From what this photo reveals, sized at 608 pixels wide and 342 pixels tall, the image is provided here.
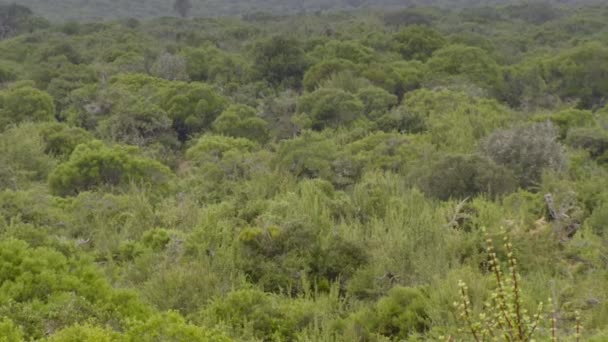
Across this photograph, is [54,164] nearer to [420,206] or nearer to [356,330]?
[420,206]

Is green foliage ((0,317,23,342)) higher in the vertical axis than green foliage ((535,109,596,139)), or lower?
higher

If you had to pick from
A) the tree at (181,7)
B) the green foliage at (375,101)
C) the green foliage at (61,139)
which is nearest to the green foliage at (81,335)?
the green foliage at (61,139)

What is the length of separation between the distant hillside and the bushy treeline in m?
35.9

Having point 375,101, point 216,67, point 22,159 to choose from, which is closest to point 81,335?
point 22,159

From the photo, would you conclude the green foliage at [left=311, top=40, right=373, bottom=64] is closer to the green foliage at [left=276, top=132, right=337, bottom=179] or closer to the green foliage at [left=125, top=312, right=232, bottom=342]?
the green foliage at [left=276, top=132, right=337, bottom=179]

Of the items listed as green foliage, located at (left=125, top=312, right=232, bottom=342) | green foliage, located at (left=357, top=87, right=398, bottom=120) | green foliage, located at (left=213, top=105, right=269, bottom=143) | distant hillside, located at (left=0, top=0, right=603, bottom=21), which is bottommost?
distant hillside, located at (left=0, top=0, right=603, bottom=21)

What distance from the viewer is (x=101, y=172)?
12500mm

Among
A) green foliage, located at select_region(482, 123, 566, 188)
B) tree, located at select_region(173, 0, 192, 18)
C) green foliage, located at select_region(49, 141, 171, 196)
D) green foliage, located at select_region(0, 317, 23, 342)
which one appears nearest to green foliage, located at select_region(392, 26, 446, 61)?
green foliage, located at select_region(482, 123, 566, 188)

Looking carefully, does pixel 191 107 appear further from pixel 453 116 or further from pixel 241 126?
pixel 453 116

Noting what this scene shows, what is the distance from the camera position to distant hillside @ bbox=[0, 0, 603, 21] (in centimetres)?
5769

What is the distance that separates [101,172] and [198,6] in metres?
59.4

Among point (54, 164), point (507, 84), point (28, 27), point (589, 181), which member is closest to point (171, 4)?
point (28, 27)

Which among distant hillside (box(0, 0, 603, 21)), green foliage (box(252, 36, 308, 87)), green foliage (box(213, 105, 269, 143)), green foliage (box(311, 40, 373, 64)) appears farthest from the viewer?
distant hillside (box(0, 0, 603, 21))

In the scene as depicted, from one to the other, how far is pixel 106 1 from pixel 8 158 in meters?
54.4
